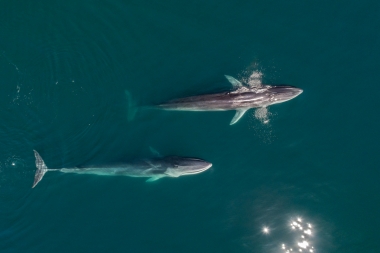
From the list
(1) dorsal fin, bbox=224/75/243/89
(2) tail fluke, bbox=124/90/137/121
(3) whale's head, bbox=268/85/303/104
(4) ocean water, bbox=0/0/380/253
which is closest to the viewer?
(4) ocean water, bbox=0/0/380/253

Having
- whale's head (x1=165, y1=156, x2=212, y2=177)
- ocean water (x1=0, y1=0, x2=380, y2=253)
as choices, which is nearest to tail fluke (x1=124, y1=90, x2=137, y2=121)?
ocean water (x1=0, y1=0, x2=380, y2=253)

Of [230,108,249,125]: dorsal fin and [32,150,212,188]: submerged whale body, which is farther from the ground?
[230,108,249,125]: dorsal fin

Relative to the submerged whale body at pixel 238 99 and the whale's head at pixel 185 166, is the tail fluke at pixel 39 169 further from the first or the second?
the submerged whale body at pixel 238 99

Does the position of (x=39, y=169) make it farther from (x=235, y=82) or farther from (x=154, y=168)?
(x=235, y=82)

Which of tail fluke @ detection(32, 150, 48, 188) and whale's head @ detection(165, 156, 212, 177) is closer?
whale's head @ detection(165, 156, 212, 177)

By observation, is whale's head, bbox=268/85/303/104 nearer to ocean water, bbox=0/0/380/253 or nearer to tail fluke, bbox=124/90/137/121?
ocean water, bbox=0/0/380/253

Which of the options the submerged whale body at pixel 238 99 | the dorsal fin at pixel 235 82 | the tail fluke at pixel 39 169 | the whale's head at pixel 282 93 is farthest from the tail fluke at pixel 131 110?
the whale's head at pixel 282 93
